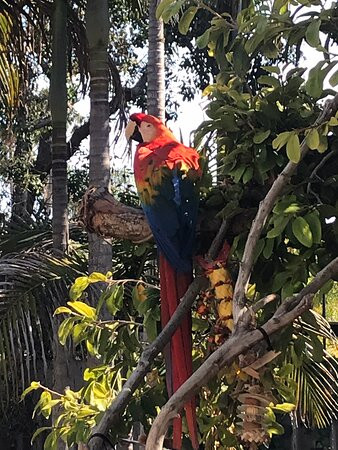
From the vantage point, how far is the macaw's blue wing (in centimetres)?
136

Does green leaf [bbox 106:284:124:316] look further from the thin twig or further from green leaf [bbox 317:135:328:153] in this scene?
green leaf [bbox 317:135:328:153]

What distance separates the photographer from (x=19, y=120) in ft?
19.2

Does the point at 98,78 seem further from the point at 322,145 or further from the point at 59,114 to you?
the point at 322,145

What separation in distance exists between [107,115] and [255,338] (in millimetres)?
2033

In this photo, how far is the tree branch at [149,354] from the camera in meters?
1.24

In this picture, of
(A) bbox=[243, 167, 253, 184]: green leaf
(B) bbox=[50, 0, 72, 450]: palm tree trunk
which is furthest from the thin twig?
(B) bbox=[50, 0, 72, 450]: palm tree trunk

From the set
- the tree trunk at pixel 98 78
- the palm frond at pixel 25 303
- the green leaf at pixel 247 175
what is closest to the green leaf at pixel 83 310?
the green leaf at pixel 247 175

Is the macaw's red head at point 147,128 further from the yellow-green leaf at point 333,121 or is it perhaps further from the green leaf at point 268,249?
the yellow-green leaf at point 333,121

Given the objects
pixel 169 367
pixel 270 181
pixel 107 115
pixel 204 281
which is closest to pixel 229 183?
pixel 270 181

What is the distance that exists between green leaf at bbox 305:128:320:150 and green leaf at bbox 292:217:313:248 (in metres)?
0.14

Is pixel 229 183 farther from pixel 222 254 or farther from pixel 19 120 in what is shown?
pixel 19 120

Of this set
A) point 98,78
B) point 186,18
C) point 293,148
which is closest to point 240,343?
point 293,148

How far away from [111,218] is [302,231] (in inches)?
17.9

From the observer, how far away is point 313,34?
1024 mm
